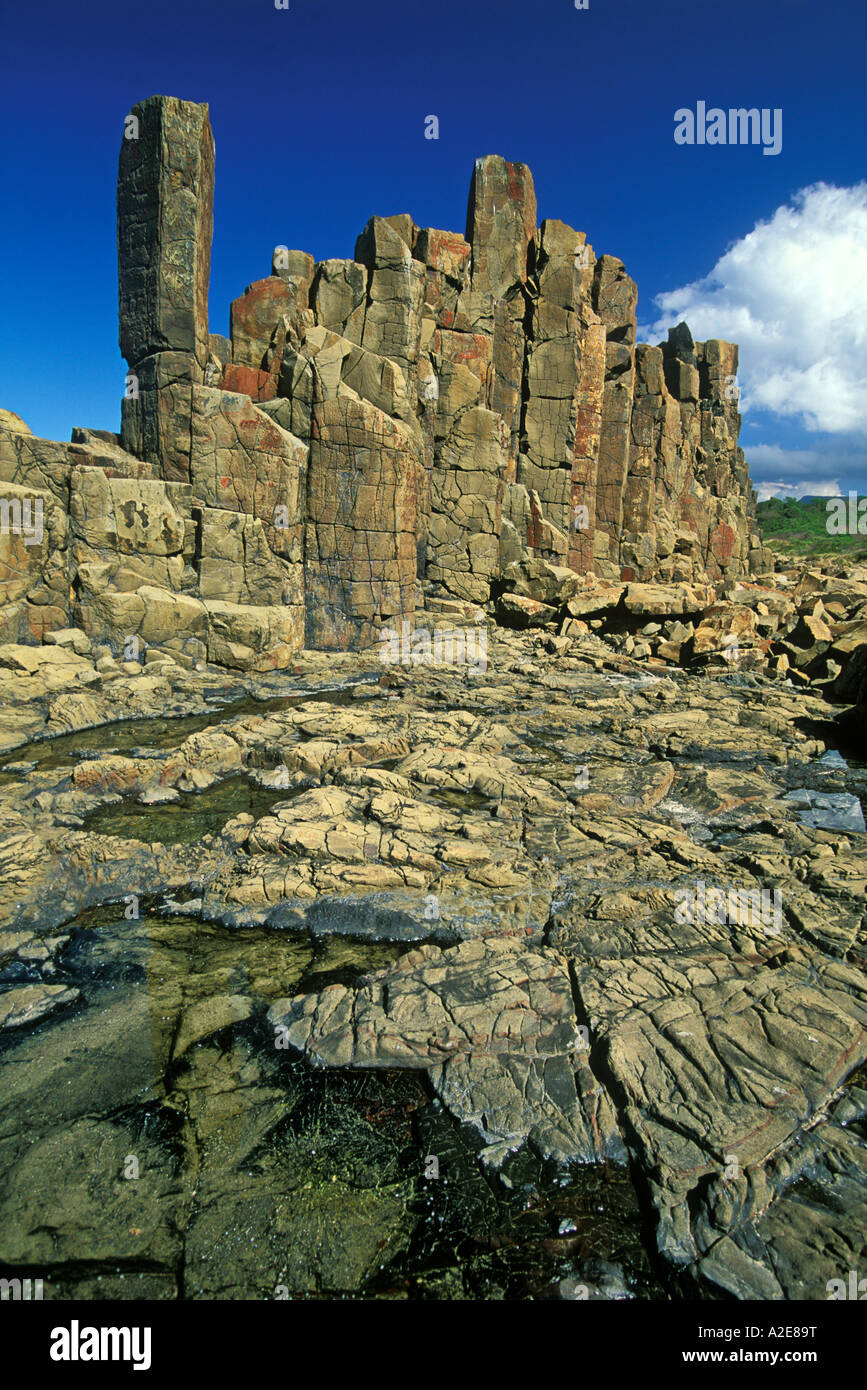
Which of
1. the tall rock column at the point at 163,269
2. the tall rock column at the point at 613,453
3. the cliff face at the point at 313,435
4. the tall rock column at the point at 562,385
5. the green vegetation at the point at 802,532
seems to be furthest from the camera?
the green vegetation at the point at 802,532

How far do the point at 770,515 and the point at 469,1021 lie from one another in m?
87.2

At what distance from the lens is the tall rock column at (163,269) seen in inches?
536

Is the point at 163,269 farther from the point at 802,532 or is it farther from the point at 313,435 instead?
the point at 802,532

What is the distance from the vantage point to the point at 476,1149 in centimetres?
354

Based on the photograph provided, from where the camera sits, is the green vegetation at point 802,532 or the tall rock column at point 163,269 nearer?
the tall rock column at point 163,269

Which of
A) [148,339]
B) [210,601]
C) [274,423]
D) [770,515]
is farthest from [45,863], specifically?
[770,515]

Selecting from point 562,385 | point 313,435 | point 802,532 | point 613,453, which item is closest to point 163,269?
point 313,435

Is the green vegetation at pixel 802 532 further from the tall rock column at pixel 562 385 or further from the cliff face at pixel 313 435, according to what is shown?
the cliff face at pixel 313 435

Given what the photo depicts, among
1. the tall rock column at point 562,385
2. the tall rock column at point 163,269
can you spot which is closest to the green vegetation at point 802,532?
the tall rock column at point 562,385

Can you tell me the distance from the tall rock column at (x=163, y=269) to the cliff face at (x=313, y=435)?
40mm

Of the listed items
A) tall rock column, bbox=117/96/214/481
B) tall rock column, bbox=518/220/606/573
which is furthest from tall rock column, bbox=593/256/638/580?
tall rock column, bbox=117/96/214/481

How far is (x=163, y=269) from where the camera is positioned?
13906mm

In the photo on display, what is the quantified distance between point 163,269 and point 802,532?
71662mm
